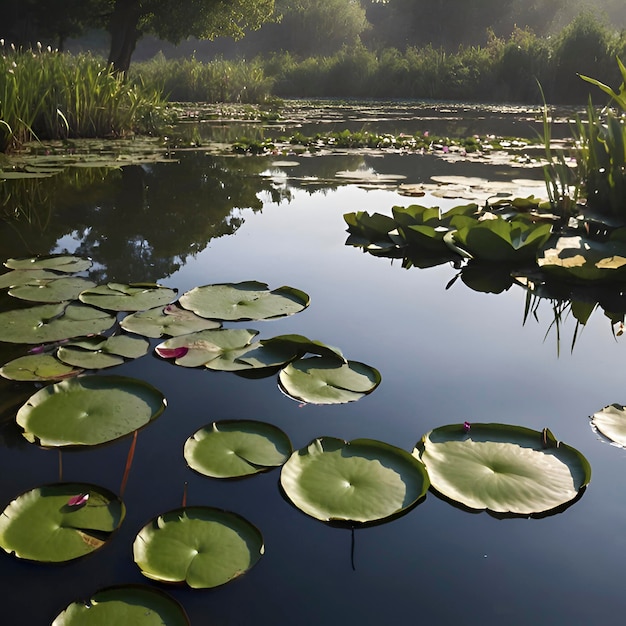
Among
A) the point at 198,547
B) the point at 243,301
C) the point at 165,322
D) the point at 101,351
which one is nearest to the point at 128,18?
the point at 243,301

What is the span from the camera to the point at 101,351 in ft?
4.94

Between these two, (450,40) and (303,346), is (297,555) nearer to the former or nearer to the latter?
(303,346)

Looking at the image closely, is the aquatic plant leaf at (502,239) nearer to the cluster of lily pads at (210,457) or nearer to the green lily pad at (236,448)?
the cluster of lily pads at (210,457)

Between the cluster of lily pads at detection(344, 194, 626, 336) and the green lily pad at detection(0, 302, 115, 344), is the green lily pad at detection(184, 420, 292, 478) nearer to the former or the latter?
the green lily pad at detection(0, 302, 115, 344)

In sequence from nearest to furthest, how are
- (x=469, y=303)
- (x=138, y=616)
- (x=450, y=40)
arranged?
(x=138, y=616)
(x=469, y=303)
(x=450, y=40)

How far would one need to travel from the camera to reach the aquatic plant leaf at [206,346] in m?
1.49

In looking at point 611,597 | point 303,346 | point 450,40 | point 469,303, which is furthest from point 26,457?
point 450,40

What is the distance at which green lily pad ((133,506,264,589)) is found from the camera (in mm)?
809

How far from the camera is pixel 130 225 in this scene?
286 centimetres

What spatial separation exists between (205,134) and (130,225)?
5.13 meters

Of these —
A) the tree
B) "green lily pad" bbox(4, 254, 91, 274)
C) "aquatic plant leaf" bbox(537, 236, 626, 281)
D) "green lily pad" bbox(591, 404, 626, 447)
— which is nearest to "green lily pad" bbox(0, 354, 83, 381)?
"green lily pad" bbox(4, 254, 91, 274)

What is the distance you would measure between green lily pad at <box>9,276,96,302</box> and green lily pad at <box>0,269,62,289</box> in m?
0.02

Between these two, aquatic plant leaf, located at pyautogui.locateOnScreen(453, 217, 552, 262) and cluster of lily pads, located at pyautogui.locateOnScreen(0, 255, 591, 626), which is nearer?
cluster of lily pads, located at pyautogui.locateOnScreen(0, 255, 591, 626)

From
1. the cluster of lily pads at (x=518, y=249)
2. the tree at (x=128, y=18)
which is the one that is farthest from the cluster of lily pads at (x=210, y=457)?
the tree at (x=128, y=18)
